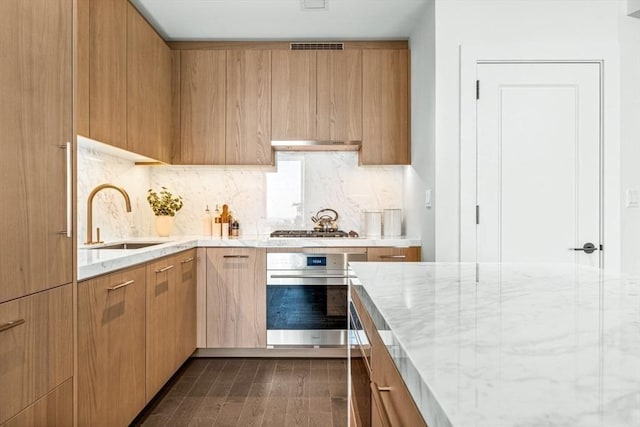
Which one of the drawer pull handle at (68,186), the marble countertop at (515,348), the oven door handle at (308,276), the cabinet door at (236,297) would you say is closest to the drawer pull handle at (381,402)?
the marble countertop at (515,348)

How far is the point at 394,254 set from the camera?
3.26m

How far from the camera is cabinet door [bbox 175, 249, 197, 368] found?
9.58 ft

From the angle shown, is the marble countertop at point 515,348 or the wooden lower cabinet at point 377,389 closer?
the marble countertop at point 515,348

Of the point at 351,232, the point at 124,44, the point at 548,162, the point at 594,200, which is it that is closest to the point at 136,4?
the point at 124,44

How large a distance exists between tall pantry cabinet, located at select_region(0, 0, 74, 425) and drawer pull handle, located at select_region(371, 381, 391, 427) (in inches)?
41.0

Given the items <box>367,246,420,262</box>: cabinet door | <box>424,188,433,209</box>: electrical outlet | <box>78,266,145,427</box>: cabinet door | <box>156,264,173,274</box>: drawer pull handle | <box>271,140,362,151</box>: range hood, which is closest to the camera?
<box>78,266,145,427</box>: cabinet door

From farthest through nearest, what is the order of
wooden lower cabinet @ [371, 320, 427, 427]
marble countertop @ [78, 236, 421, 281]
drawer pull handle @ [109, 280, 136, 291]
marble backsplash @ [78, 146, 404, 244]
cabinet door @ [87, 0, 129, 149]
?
marble backsplash @ [78, 146, 404, 244]
cabinet door @ [87, 0, 129, 149]
marble countertop @ [78, 236, 421, 281]
drawer pull handle @ [109, 280, 136, 291]
wooden lower cabinet @ [371, 320, 427, 427]

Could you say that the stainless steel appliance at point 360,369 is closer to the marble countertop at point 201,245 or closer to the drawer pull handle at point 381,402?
the drawer pull handle at point 381,402

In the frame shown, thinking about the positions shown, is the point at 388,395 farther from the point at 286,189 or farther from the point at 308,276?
the point at 286,189

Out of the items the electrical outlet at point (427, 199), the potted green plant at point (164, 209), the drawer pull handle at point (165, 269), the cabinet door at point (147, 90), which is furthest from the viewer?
the potted green plant at point (164, 209)

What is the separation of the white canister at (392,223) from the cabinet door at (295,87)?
0.87m

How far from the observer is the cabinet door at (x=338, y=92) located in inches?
139

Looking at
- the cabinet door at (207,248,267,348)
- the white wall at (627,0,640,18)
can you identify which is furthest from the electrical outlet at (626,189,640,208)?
the cabinet door at (207,248,267,348)

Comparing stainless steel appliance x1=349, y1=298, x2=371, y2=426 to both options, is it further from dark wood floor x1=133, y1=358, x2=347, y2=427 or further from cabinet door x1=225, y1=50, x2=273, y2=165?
cabinet door x1=225, y1=50, x2=273, y2=165
